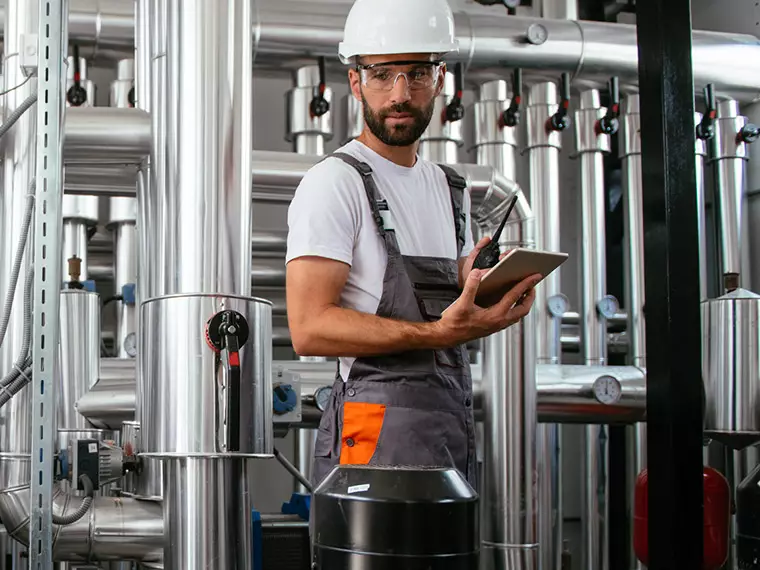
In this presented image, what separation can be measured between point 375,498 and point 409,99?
0.92 metres

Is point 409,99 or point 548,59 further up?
point 548,59

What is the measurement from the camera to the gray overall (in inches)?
61.4

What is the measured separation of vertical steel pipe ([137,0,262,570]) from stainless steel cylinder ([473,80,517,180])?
4.29 feet

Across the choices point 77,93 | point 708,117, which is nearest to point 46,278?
point 77,93

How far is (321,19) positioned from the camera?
3.04 metres

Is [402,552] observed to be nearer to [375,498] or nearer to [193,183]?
[375,498]

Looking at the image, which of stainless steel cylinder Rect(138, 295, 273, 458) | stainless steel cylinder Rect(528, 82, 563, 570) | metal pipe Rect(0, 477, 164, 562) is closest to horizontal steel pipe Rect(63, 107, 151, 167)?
stainless steel cylinder Rect(138, 295, 273, 458)

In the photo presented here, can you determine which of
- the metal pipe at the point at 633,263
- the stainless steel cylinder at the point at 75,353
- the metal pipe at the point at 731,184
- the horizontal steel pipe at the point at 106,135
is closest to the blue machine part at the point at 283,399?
the stainless steel cylinder at the point at 75,353

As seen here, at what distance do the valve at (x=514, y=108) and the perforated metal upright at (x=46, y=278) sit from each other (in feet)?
6.35

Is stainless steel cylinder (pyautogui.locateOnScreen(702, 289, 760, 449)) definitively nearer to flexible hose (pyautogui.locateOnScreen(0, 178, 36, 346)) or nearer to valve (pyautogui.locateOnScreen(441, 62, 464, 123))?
valve (pyautogui.locateOnScreen(441, 62, 464, 123))

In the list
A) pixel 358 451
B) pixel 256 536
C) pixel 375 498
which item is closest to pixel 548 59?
pixel 256 536

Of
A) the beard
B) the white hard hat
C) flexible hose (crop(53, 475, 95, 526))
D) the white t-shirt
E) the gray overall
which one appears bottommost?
flexible hose (crop(53, 475, 95, 526))

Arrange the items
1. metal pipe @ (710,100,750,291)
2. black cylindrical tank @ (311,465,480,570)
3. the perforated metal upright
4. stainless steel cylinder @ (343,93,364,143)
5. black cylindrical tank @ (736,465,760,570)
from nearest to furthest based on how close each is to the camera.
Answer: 1. black cylindrical tank @ (311,465,480,570)
2. the perforated metal upright
3. black cylindrical tank @ (736,465,760,570)
4. stainless steel cylinder @ (343,93,364,143)
5. metal pipe @ (710,100,750,291)

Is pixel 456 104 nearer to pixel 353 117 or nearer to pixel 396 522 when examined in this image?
pixel 353 117
